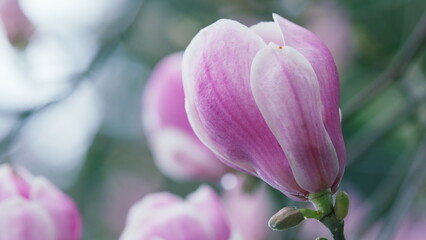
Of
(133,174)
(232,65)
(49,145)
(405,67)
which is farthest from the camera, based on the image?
(133,174)

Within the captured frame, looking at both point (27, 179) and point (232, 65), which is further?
point (27, 179)

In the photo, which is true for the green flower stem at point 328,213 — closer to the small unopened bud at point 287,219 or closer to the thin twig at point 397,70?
the small unopened bud at point 287,219

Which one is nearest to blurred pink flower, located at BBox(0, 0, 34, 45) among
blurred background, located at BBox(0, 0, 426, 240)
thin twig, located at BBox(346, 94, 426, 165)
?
blurred background, located at BBox(0, 0, 426, 240)

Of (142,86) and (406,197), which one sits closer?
(406,197)

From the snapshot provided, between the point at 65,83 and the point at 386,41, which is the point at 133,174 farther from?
the point at 65,83

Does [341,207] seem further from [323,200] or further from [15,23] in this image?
[15,23]

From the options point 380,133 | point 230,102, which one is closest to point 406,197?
point 380,133

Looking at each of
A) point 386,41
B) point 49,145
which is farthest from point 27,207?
point 49,145

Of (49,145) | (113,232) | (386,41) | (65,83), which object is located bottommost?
(113,232)
